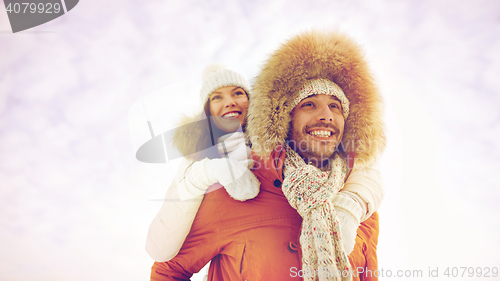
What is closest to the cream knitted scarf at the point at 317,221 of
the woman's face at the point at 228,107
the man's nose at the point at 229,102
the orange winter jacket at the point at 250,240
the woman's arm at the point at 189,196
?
the orange winter jacket at the point at 250,240

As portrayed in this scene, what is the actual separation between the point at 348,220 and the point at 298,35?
3.76 ft

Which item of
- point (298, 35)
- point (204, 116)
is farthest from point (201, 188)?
point (298, 35)

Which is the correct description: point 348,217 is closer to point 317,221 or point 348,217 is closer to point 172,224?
point 317,221

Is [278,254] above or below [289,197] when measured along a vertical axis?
below

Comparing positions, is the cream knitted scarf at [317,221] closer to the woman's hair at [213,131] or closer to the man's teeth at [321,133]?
the man's teeth at [321,133]

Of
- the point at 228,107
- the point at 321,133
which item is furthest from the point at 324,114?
Result: the point at 228,107

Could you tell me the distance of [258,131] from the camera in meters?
1.40

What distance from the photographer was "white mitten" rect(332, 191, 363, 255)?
116 cm

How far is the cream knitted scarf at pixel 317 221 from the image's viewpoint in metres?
1.05

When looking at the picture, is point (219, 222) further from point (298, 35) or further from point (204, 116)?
point (298, 35)

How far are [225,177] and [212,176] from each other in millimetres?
72

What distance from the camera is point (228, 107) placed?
5.49 feet

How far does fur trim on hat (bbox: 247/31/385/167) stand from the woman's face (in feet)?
0.59

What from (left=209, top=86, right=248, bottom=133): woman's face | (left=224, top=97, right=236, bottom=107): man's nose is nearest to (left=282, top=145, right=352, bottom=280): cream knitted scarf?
(left=209, top=86, right=248, bottom=133): woman's face
